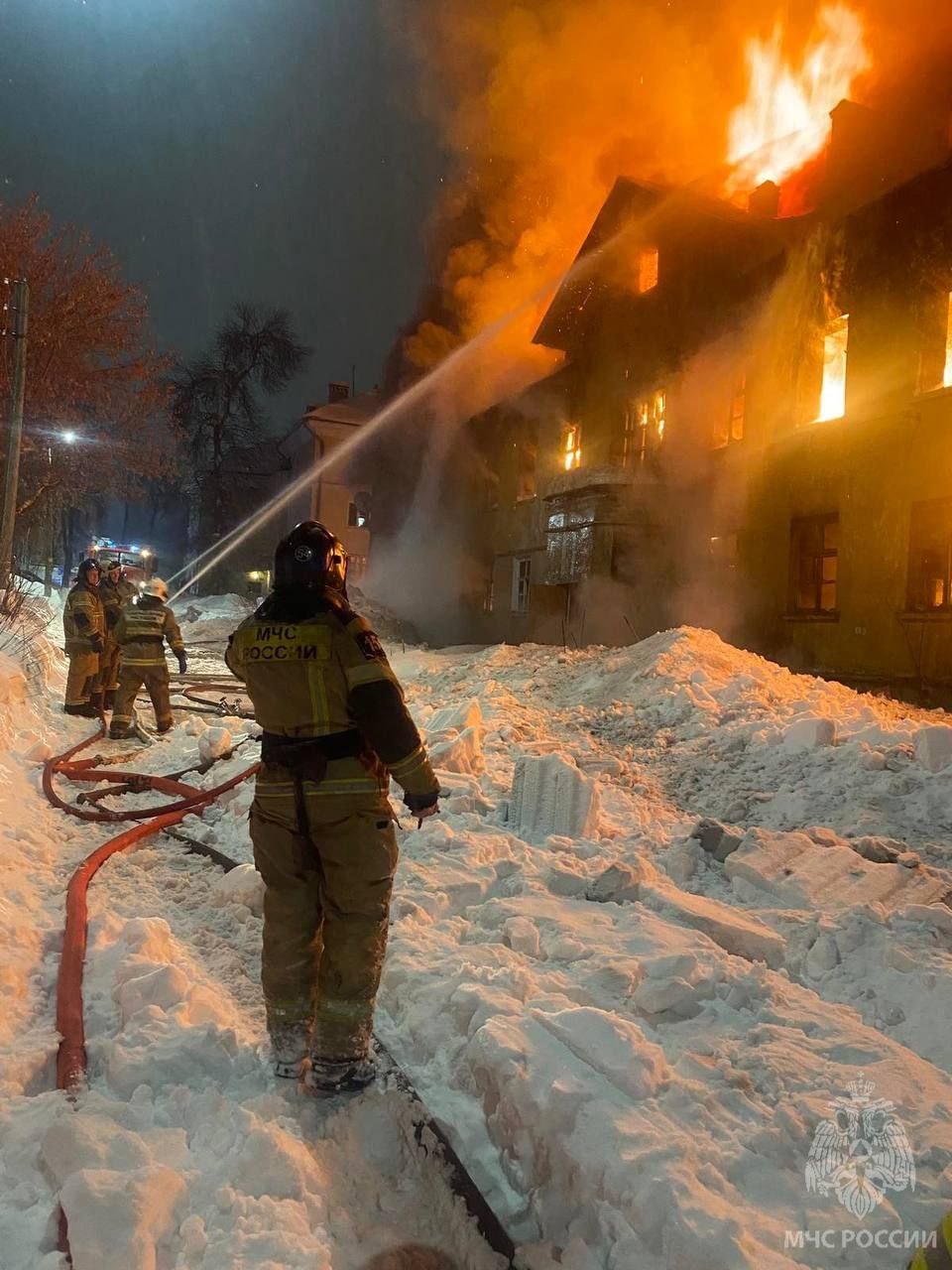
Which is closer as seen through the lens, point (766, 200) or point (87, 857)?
point (87, 857)

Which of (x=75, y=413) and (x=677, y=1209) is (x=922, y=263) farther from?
(x=75, y=413)

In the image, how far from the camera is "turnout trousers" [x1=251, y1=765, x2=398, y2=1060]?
2744 millimetres

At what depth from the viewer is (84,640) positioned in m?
9.29

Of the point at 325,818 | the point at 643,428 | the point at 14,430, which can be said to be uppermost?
the point at 643,428

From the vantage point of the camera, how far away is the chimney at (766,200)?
17906mm

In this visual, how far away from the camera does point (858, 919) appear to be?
3.84 meters

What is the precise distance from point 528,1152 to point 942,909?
276cm

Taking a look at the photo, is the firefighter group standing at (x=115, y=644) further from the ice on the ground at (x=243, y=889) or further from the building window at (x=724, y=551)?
the building window at (x=724, y=551)

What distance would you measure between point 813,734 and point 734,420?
9.44 meters

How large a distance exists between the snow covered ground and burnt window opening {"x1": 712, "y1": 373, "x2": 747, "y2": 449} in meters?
9.69

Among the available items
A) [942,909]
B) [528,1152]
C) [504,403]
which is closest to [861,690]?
[942,909]

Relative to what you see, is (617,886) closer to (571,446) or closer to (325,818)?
(325,818)

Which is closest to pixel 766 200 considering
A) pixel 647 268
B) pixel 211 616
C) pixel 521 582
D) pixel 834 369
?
pixel 647 268

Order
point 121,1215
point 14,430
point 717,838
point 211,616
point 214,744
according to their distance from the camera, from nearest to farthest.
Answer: point 121,1215, point 717,838, point 214,744, point 14,430, point 211,616
